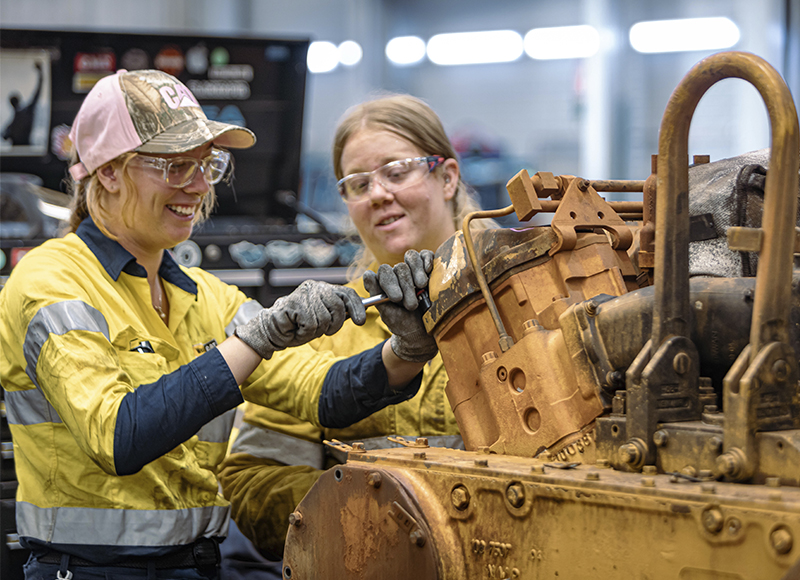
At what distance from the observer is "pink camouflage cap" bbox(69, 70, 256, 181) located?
1720 mm

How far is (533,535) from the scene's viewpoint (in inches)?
40.5

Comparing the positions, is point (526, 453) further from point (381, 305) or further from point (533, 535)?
point (381, 305)

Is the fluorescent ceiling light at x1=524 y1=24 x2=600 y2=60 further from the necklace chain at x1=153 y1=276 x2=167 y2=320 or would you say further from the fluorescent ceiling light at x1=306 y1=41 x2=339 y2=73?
the necklace chain at x1=153 y1=276 x2=167 y2=320

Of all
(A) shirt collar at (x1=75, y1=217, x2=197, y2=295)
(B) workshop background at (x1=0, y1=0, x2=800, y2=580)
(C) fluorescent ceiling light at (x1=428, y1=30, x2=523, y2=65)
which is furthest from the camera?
(C) fluorescent ceiling light at (x1=428, y1=30, x2=523, y2=65)

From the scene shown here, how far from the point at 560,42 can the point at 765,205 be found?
6.81 meters

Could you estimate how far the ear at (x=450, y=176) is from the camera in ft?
7.24

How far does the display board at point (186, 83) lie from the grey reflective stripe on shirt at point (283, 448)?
1.89 metres

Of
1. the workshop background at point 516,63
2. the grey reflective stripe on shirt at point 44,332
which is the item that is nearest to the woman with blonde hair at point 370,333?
the grey reflective stripe on shirt at point 44,332

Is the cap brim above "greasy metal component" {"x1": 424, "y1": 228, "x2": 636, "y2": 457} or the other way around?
above

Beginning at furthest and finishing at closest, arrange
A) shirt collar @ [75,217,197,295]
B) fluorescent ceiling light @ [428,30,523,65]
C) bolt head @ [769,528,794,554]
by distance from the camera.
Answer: fluorescent ceiling light @ [428,30,523,65] < shirt collar @ [75,217,197,295] < bolt head @ [769,528,794,554]

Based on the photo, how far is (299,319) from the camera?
1.55m

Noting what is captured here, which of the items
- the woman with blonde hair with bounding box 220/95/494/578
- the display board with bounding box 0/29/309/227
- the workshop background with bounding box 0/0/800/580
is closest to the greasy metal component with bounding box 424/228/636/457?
the woman with blonde hair with bounding box 220/95/494/578

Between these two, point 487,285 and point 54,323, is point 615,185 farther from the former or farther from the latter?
point 54,323

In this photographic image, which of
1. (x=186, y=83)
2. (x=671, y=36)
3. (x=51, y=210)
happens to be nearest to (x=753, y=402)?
(x=186, y=83)
